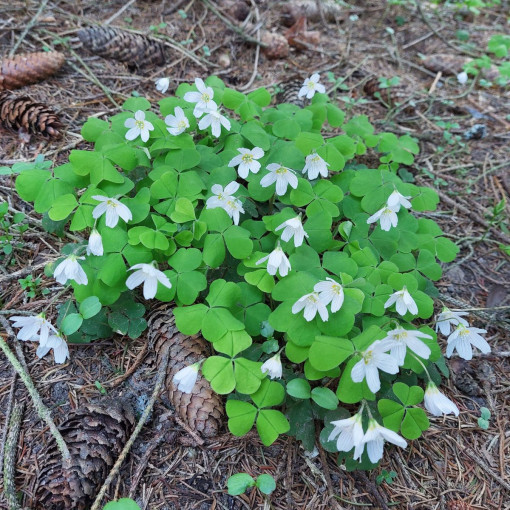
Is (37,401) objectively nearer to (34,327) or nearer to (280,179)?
(34,327)

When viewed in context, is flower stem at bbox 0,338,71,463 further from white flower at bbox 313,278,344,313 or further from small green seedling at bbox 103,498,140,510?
white flower at bbox 313,278,344,313

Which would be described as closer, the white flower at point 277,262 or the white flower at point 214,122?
the white flower at point 277,262

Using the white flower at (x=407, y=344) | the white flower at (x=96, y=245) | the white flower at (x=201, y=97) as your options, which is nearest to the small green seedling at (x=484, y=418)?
the white flower at (x=407, y=344)

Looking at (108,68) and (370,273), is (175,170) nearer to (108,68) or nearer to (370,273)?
(370,273)

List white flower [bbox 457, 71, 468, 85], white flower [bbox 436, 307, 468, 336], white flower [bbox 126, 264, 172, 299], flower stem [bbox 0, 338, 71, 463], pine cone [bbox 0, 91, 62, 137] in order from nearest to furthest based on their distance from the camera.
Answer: flower stem [bbox 0, 338, 71, 463] < white flower [bbox 126, 264, 172, 299] < white flower [bbox 436, 307, 468, 336] < pine cone [bbox 0, 91, 62, 137] < white flower [bbox 457, 71, 468, 85]

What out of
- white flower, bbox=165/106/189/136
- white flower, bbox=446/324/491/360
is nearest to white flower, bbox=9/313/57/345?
white flower, bbox=165/106/189/136

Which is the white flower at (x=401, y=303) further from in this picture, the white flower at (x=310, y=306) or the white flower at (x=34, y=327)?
the white flower at (x=34, y=327)

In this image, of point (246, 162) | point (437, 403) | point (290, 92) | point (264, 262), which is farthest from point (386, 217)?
point (290, 92)
